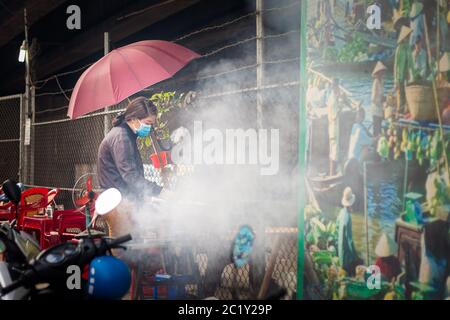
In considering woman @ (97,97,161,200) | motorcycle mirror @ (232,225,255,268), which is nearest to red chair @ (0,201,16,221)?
woman @ (97,97,161,200)

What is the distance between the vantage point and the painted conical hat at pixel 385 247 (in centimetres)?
401

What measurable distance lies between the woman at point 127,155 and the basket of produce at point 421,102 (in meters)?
2.59

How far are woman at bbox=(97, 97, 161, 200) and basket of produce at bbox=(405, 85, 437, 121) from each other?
2.59 metres

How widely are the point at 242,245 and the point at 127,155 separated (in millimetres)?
1797

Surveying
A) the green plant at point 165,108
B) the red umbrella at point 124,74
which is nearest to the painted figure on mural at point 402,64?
the red umbrella at point 124,74

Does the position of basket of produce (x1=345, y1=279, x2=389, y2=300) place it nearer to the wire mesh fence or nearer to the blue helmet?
the blue helmet

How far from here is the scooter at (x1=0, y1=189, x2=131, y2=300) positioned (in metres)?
3.53

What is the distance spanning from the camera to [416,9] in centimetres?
397

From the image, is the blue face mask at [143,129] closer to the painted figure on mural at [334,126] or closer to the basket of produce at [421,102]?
the painted figure on mural at [334,126]

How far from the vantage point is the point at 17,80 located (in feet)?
58.9

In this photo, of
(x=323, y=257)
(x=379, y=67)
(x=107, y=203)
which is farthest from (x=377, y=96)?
(x=107, y=203)

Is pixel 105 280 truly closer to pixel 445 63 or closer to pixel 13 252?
pixel 13 252
